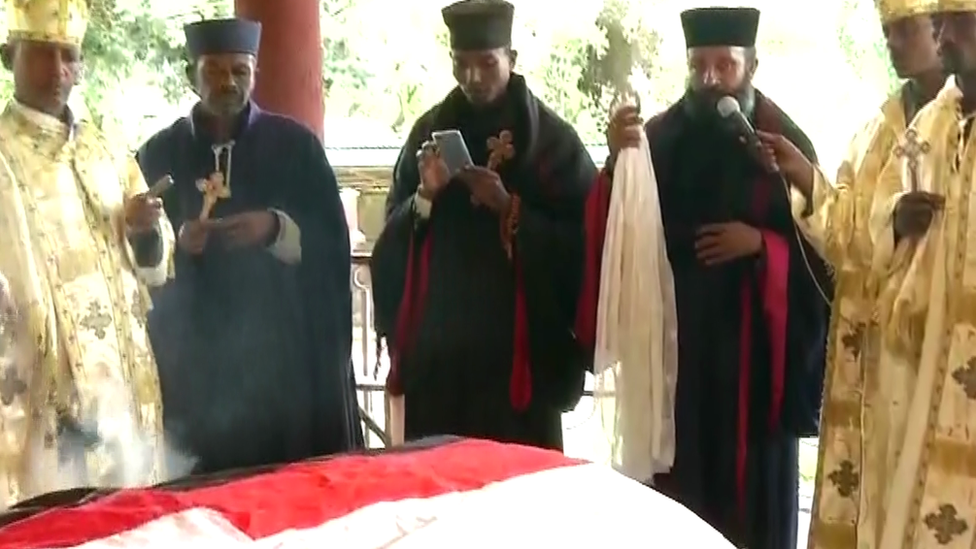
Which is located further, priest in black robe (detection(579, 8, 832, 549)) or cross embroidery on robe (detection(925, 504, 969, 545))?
priest in black robe (detection(579, 8, 832, 549))

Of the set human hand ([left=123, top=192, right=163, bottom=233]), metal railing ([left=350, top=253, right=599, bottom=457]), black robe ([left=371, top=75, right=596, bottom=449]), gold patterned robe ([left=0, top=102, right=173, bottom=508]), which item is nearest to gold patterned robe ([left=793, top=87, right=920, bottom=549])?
black robe ([left=371, top=75, right=596, bottom=449])

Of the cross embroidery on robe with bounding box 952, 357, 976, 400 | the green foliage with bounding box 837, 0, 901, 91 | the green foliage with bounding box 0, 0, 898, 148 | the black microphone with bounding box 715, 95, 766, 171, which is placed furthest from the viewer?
→ the green foliage with bounding box 0, 0, 898, 148

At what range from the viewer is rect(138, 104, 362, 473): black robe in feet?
12.3

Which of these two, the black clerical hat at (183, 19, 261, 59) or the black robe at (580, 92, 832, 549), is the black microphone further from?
the black clerical hat at (183, 19, 261, 59)

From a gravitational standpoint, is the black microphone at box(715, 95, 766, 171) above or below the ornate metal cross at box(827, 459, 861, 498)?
above

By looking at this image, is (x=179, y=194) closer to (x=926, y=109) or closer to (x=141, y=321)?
(x=141, y=321)

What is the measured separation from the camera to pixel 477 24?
11.9 ft

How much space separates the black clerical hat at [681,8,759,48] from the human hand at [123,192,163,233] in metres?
1.41

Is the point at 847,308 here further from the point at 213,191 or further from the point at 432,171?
the point at 213,191

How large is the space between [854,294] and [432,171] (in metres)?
1.13

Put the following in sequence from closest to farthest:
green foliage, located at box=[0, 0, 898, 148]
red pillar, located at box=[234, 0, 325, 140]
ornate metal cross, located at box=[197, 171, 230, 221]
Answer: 1. ornate metal cross, located at box=[197, 171, 230, 221]
2. red pillar, located at box=[234, 0, 325, 140]
3. green foliage, located at box=[0, 0, 898, 148]

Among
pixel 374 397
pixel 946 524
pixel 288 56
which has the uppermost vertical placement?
pixel 288 56

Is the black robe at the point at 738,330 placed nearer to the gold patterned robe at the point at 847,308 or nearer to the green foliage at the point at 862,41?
the gold patterned robe at the point at 847,308

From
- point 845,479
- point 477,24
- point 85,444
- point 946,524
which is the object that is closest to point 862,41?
point 477,24
